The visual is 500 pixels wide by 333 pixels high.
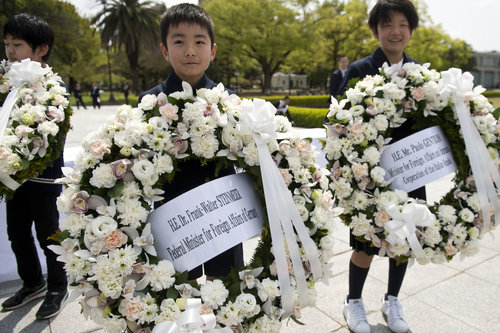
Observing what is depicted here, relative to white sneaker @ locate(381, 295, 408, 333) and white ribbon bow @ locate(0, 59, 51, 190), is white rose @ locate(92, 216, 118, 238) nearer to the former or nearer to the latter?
white ribbon bow @ locate(0, 59, 51, 190)

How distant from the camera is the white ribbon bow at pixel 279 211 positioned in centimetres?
171

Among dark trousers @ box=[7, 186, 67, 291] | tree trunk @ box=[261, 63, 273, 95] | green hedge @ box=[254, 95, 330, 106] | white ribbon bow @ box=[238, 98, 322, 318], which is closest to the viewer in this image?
white ribbon bow @ box=[238, 98, 322, 318]

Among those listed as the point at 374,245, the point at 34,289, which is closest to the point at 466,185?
the point at 374,245

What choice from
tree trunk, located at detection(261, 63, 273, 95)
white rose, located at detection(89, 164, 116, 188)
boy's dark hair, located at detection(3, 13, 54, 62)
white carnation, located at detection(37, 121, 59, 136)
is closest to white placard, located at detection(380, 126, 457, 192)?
white rose, located at detection(89, 164, 116, 188)

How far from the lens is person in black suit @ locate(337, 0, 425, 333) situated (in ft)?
7.98

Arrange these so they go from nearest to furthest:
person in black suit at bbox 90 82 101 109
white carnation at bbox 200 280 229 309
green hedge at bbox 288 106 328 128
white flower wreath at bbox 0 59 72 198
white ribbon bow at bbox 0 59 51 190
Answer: white carnation at bbox 200 280 229 309 < white flower wreath at bbox 0 59 72 198 < white ribbon bow at bbox 0 59 51 190 < green hedge at bbox 288 106 328 128 < person in black suit at bbox 90 82 101 109

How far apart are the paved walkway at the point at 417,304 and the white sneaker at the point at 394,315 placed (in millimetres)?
68

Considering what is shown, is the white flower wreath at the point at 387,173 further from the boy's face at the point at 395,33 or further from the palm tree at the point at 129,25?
the palm tree at the point at 129,25

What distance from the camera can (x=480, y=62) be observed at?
2795 inches

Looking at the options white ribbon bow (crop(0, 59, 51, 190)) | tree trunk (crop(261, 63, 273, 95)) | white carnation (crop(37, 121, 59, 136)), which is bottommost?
white carnation (crop(37, 121, 59, 136))

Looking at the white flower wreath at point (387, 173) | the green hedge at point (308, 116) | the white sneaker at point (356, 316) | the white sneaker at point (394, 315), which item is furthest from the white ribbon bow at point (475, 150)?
the green hedge at point (308, 116)

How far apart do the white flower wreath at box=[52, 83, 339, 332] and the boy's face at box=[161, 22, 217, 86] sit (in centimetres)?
21

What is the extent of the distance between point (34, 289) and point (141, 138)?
209 cm

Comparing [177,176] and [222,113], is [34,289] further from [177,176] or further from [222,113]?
[222,113]
